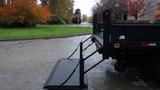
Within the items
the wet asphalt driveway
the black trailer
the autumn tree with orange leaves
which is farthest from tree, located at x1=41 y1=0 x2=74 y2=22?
the black trailer

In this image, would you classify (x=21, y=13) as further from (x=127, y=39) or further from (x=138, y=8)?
(x=127, y=39)

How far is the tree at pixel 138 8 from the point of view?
53028 mm

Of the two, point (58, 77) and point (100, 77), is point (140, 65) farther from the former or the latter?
point (58, 77)

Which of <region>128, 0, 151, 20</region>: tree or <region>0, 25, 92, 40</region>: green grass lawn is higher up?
<region>128, 0, 151, 20</region>: tree

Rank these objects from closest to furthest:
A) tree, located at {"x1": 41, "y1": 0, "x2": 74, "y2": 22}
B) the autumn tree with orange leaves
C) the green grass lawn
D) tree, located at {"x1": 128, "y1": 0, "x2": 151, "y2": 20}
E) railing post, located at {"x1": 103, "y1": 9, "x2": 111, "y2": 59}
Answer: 1. railing post, located at {"x1": 103, "y1": 9, "x2": 111, "y2": 59}
2. the green grass lawn
3. tree, located at {"x1": 128, "y1": 0, "x2": 151, "y2": 20}
4. the autumn tree with orange leaves
5. tree, located at {"x1": 41, "y1": 0, "x2": 74, "y2": 22}

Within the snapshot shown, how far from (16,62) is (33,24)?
1842 inches

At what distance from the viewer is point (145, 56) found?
357 inches

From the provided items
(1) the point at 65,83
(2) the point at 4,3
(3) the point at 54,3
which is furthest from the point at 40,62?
(3) the point at 54,3

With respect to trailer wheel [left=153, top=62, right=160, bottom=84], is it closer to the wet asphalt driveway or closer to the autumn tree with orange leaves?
the wet asphalt driveway

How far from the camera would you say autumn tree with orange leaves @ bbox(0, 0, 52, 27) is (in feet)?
178

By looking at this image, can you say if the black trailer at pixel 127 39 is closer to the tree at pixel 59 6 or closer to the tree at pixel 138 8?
the tree at pixel 138 8

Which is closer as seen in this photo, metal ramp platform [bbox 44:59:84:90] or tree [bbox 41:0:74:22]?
metal ramp platform [bbox 44:59:84:90]

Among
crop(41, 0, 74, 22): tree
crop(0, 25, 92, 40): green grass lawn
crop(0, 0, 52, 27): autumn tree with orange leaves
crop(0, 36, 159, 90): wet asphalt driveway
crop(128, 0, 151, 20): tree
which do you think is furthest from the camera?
crop(41, 0, 74, 22): tree

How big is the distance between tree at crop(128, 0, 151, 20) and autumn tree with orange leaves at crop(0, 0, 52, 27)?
1172cm
